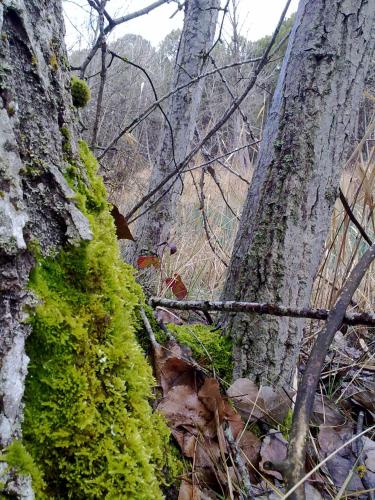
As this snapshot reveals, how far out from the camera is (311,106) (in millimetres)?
1180

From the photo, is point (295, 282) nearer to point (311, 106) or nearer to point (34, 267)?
point (311, 106)

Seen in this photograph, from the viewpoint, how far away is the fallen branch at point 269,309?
28.8 inches

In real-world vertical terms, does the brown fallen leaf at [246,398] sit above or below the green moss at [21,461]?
below

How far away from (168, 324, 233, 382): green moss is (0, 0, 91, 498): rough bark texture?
0.59m

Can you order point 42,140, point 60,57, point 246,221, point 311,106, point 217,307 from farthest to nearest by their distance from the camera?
point 246,221
point 311,106
point 217,307
point 60,57
point 42,140

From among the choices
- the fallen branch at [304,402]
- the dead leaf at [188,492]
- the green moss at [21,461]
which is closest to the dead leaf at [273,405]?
the dead leaf at [188,492]

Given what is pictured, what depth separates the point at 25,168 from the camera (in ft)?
2.14

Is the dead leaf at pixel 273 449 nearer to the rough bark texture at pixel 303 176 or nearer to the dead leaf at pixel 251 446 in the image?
the dead leaf at pixel 251 446

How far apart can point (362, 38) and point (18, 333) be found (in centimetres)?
125

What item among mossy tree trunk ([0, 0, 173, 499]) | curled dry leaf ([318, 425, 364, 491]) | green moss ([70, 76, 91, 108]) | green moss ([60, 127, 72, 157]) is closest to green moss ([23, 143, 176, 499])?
mossy tree trunk ([0, 0, 173, 499])

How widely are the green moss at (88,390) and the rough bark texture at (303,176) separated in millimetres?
541

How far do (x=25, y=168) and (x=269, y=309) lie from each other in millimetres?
565

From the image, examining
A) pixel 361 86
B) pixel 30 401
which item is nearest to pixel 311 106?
pixel 361 86

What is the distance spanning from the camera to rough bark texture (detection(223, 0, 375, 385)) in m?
1.18
